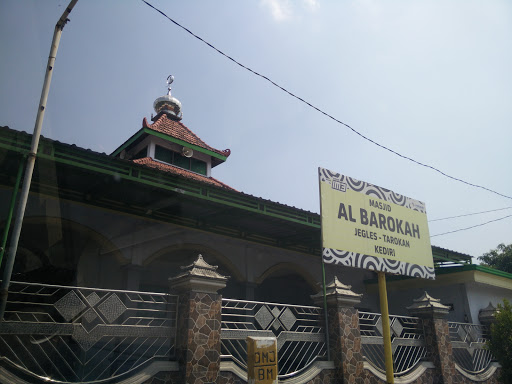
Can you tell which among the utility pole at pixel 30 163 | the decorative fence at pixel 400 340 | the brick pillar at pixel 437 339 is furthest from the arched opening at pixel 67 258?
the brick pillar at pixel 437 339

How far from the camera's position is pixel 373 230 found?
9.15 m

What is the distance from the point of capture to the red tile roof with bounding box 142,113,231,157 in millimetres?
16656

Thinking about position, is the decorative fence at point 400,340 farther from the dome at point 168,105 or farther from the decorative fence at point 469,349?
the dome at point 168,105

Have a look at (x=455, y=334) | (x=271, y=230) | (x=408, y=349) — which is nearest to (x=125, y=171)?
(x=271, y=230)

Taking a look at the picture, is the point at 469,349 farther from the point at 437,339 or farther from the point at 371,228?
the point at 371,228

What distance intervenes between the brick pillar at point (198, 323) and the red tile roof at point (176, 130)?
1025cm

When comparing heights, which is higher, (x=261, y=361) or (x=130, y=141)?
(x=130, y=141)

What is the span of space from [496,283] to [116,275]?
12.8 meters

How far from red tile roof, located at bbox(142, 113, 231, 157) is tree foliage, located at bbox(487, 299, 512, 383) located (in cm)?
1160

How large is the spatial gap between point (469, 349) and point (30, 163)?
1184 centimetres

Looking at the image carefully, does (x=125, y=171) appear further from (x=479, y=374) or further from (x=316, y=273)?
(x=479, y=374)

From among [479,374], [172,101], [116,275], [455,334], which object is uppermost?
[172,101]

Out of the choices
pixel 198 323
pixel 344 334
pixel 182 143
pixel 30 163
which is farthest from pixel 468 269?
pixel 30 163

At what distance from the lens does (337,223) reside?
8.64m
